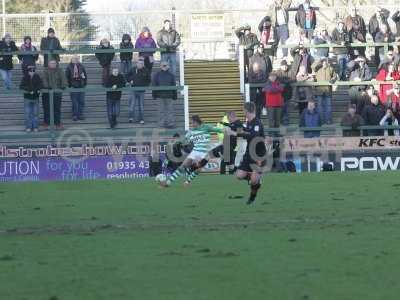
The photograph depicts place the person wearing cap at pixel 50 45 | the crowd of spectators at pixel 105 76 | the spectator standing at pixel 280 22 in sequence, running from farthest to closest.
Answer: the spectator standing at pixel 280 22
the person wearing cap at pixel 50 45
the crowd of spectators at pixel 105 76

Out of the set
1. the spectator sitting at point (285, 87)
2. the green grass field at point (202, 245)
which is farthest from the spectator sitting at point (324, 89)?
the green grass field at point (202, 245)

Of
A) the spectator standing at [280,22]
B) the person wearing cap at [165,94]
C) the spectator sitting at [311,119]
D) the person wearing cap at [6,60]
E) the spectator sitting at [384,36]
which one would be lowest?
the spectator sitting at [311,119]

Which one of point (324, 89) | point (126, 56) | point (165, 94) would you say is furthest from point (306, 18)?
point (126, 56)

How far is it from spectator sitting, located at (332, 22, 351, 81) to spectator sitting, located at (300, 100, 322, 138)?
289cm

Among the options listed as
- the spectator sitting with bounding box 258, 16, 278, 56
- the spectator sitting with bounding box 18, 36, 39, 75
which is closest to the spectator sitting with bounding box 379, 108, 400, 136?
the spectator sitting with bounding box 258, 16, 278, 56

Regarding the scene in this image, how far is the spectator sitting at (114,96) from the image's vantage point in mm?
33344

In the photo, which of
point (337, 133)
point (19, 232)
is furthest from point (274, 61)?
point (19, 232)

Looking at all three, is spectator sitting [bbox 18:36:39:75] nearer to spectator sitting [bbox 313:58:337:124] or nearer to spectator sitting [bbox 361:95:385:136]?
spectator sitting [bbox 313:58:337:124]

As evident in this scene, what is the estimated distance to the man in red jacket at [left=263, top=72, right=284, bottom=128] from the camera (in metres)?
32.6

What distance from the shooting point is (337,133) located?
106 feet

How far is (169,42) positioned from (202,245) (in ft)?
74.7

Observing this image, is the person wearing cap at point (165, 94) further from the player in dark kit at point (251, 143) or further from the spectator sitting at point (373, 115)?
the player in dark kit at point (251, 143)

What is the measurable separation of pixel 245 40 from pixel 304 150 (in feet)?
19.6

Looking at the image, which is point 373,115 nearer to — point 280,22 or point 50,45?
point 280,22
